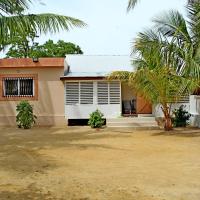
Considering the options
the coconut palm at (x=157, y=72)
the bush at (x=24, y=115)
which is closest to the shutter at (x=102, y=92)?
the bush at (x=24, y=115)

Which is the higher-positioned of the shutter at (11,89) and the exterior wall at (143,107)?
the shutter at (11,89)

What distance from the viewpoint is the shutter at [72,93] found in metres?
22.6

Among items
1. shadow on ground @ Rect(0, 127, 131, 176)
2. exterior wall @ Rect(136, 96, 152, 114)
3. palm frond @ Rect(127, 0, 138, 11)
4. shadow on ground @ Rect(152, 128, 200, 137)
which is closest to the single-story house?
exterior wall @ Rect(136, 96, 152, 114)

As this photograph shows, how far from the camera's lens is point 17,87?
22.8 metres

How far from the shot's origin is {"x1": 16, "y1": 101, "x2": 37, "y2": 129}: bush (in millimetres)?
20880

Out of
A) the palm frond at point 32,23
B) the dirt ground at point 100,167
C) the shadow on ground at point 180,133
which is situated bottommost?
the dirt ground at point 100,167

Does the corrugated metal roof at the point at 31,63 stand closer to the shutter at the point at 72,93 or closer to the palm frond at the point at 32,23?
the shutter at the point at 72,93

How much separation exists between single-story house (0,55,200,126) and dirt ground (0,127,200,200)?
5.82m

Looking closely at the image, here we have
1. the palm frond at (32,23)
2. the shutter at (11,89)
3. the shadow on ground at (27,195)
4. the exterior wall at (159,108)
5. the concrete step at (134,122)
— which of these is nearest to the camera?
the shadow on ground at (27,195)

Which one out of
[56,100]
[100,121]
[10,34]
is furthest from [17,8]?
[56,100]

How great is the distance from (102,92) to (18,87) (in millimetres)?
4375

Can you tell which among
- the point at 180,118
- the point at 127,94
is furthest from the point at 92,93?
the point at 180,118

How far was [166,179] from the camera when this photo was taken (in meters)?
8.33

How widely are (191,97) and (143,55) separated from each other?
5.23 meters
